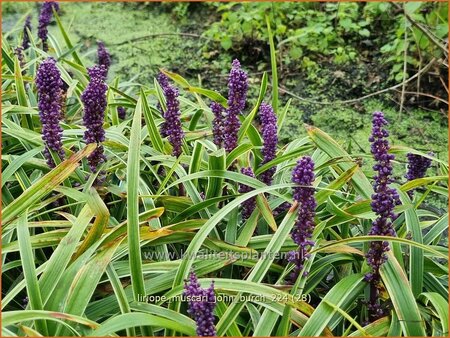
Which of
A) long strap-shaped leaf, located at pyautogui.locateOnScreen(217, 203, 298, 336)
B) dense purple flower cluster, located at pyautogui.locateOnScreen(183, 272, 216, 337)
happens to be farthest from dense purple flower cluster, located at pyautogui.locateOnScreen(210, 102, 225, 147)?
dense purple flower cluster, located at pyautogui.locateOnScreen(183, 272, 216, 337)

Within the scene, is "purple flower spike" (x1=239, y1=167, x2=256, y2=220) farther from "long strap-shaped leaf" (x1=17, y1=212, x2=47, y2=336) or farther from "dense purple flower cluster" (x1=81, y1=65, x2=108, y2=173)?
"long strap-shaped leaf" (x1=17, y1=212, x2=47, y2=336)

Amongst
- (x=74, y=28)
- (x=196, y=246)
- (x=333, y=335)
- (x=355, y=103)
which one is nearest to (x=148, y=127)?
(x=196, y=246)

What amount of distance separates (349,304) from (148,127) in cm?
132

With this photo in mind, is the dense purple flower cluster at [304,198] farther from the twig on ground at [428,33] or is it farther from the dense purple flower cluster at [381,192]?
the twig on ground at [428,33]

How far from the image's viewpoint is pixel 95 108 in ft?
7.59

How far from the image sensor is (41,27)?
12.8ft

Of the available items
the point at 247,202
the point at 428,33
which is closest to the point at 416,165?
the point at 247,202

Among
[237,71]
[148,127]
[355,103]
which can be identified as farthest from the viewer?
[355,103]

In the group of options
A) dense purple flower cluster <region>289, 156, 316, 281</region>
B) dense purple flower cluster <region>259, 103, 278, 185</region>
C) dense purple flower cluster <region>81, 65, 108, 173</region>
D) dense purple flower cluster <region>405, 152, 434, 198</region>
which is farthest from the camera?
dense purple flower cluster <region>405, 152, 434, 198</region>

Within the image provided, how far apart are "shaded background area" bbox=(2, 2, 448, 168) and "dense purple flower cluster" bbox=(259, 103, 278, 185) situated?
1.67 meters

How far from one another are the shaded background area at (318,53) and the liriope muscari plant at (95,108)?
1825 mm

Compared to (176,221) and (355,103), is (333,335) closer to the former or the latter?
(176,221)

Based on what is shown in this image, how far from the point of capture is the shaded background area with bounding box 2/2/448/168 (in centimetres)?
455

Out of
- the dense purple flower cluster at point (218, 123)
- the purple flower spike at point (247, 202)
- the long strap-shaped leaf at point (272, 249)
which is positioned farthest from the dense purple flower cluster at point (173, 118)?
the long strap-shaped leaf at point (272, 249)
